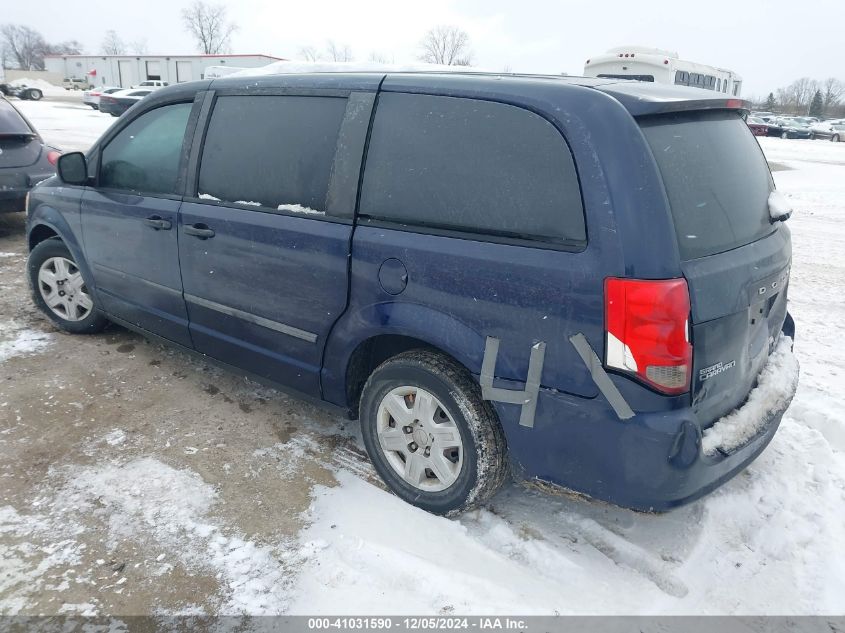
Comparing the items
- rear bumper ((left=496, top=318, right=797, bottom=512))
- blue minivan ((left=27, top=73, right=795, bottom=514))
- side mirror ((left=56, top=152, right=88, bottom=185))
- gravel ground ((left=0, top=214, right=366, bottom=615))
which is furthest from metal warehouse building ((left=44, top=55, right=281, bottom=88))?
rear bumper ((left=496, top=318, right=797, bottom=512))

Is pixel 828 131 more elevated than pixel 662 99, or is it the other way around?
pixel 662 99

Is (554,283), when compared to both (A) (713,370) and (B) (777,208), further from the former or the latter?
(B) (777,208)

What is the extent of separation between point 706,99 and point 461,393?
152 centimetres

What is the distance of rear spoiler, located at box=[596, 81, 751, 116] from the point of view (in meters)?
2.25

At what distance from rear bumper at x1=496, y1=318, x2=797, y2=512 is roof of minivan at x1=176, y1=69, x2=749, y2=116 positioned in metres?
1.09

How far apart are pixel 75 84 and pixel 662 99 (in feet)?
267

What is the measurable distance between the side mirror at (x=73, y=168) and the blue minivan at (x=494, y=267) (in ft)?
3.22

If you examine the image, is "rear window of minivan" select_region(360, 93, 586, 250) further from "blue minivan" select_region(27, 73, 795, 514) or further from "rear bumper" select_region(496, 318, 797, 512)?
"rear bumper" select_region(496, 318, 797, 512)

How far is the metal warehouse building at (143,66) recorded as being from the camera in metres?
48.0

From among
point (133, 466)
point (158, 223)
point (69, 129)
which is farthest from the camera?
point (69, 129)

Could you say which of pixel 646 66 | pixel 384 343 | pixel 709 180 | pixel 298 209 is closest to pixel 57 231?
pixel 298 209

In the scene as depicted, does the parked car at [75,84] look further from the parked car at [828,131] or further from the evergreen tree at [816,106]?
the evergreen tree at [816,106]

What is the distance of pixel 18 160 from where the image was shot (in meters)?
6.71

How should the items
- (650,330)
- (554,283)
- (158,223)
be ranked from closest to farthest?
(650,330)
(554,283)
(158,223)
